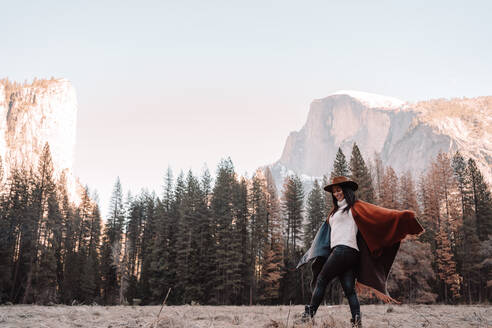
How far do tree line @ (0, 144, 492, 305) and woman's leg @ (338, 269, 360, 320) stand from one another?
94.1ft

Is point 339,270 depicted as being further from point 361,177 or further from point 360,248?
point 361,177

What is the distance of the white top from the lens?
6.02 metres

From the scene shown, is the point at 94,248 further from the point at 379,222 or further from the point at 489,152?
the point at 489,152

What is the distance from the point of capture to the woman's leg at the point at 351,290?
5.76 metres

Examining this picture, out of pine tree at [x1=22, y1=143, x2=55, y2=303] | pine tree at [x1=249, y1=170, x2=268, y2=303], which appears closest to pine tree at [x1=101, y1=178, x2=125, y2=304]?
pine tree at [x1=22, y1=143, x2=55, y2=303]

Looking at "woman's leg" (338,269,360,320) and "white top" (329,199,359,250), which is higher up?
"white top" (329,199,359,250)

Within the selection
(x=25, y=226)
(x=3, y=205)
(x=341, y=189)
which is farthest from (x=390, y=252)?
(x=3, y=205)

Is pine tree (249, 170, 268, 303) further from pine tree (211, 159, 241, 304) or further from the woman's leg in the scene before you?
the woman's leg

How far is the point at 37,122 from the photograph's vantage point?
499 feet

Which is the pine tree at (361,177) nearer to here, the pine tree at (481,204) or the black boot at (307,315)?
the pine tree at (481,204)

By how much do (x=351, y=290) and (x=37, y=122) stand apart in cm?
16906

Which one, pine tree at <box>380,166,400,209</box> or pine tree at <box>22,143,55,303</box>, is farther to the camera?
pine tree at <box>380,166,400,209</box>

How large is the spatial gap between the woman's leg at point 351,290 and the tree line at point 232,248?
2868cm

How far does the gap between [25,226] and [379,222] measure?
159 feet
